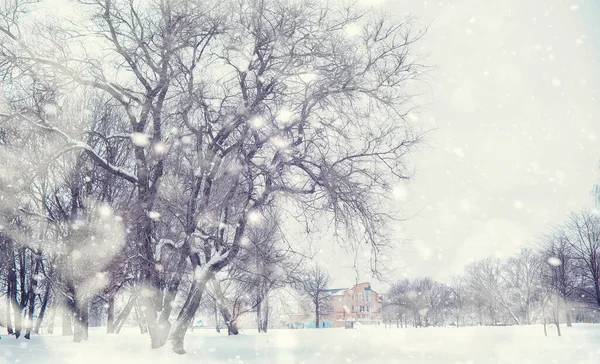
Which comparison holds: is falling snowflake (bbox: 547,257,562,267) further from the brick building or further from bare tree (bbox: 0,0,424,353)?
the brick building

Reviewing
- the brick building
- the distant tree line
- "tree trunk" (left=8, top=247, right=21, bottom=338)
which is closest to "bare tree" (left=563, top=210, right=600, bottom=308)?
the distant tree line

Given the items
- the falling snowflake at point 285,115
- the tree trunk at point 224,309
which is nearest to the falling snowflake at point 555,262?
the tree trunk at point 224,309

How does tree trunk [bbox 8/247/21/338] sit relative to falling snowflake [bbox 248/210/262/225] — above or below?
below

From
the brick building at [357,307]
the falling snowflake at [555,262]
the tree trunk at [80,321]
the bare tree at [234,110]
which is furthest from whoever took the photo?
the brick building at [357,307]

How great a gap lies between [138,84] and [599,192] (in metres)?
22.2

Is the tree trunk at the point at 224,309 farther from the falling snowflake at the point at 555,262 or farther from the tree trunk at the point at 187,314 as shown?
the falling snowflake at the point at 555,262

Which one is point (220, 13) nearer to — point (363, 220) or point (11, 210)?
point (363, 220)

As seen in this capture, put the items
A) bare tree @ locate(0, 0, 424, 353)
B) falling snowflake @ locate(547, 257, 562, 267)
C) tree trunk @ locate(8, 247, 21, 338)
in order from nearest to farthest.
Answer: bare tree @ locate(0, 0, 424, 353) → tree trunk @ locate(8, 247, 21, 338) → falling snowflake @ locate(547, 257, 562, 267)

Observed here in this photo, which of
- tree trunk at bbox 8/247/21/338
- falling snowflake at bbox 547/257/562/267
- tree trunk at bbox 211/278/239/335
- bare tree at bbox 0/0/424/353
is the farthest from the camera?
falling snowflake at bbox 547/257/562/267

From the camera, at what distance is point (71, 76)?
411 inches

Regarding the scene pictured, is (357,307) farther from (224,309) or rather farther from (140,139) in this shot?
(140,139)

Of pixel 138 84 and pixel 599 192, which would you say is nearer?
pixel 138 84

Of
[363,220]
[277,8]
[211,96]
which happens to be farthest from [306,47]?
[363,220]

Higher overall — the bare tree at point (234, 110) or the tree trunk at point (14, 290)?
the bare tree at point (234, 110)
